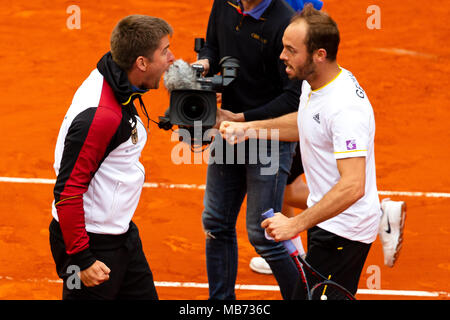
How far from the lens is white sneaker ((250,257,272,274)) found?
6.56m

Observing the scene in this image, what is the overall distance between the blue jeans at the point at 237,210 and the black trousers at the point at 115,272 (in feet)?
3.16

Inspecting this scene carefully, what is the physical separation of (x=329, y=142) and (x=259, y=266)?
250cm

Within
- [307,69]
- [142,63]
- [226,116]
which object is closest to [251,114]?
[226,116]

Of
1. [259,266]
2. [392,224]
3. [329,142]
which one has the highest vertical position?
[329,142]

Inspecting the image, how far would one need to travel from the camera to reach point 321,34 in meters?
4.34

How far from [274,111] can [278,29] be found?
59cm

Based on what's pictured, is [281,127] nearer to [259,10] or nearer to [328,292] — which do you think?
[259,10]

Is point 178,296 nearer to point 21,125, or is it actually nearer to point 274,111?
point 274,111

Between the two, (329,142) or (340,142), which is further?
(329,142)

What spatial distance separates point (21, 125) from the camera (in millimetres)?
Result: 9094

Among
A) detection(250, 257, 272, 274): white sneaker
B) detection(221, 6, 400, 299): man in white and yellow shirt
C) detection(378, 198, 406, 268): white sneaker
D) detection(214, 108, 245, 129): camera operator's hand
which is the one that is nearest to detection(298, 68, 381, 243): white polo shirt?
detection(221, 6, 400, 299): man in white and yellow shirt
